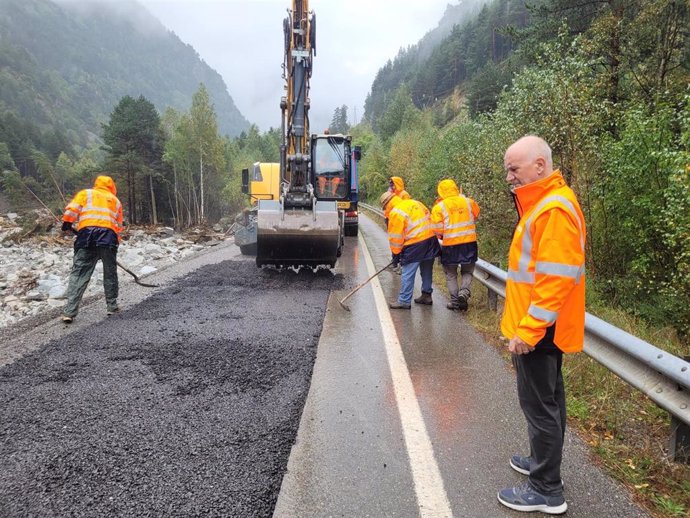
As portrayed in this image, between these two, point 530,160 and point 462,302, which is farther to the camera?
point 462,302

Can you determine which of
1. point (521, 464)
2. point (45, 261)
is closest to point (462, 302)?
point (521, 464)

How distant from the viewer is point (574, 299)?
Result: 2322mm

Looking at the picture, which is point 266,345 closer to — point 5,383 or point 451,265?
point 5,383

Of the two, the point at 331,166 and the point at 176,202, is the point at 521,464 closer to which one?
the point at 331,166

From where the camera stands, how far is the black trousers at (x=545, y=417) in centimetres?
238

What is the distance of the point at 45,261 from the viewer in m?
17.2

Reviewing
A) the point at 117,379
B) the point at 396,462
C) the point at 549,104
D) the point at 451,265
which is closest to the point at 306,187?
the point at 451,265

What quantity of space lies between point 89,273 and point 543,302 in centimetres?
584

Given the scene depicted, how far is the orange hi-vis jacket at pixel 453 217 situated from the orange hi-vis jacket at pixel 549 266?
4125 mm

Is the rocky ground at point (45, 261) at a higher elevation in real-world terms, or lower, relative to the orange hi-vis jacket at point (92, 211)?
lower

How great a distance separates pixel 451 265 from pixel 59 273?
12009mm

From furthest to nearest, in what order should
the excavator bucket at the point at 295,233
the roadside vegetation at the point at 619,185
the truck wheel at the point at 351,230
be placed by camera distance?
the truck wheel at the point at 351,230 < the excavator bucket at the point at 295,233 < the roadside vegetation at the point at 619,185

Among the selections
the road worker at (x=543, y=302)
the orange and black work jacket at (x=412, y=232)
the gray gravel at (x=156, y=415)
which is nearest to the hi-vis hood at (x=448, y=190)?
the orange and black work jacket at (x=412, y=232)

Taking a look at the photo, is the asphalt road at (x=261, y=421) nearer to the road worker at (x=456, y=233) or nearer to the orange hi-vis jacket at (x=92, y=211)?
the road worker at (x=456, y=233)
